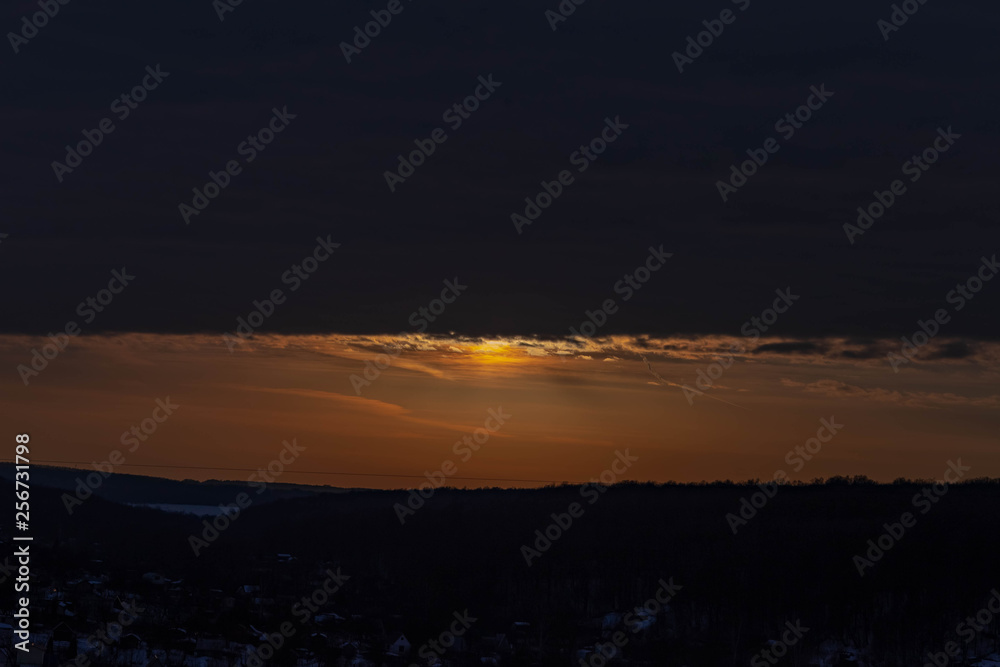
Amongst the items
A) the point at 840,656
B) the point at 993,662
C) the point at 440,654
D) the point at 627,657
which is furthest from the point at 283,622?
the point at 993,662

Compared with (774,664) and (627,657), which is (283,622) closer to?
(627,657)

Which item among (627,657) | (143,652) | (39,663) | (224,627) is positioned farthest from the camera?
(627,657)

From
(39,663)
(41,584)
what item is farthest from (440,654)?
(39,663)

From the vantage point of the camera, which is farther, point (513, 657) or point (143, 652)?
point (513, 657)

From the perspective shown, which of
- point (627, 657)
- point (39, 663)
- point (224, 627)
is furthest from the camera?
point (627, 657)

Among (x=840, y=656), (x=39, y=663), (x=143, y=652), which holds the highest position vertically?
(x=840, y=656)

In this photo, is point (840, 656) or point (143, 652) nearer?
point (143, 652)

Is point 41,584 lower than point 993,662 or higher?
higher

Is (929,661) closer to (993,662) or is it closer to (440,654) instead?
(993,662)

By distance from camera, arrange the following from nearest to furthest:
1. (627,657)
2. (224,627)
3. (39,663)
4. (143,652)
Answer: (39,663) < (143,652) < (224,627) < (627,657)
